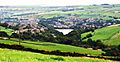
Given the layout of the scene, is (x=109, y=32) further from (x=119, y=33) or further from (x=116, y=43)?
(x=116, y=43)

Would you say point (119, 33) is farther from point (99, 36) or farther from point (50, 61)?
point (50, 61)

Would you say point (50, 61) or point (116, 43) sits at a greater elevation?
point (50, 61)

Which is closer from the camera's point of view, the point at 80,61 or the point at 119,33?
the point at 80,61

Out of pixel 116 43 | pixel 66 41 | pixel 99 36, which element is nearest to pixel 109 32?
pixel 99 36

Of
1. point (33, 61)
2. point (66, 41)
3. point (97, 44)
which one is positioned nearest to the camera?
point (33, 61)

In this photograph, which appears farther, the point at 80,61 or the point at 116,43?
the point at 116,43

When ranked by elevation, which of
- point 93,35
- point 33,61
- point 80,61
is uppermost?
point 33,61

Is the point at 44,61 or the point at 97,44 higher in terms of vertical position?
the point at 44,61

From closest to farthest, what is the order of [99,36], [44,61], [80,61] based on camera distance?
[44,61] → [80,61] → [99,36]

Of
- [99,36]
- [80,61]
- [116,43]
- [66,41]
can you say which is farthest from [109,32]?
[80,61]
